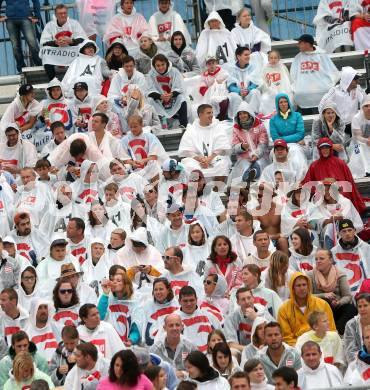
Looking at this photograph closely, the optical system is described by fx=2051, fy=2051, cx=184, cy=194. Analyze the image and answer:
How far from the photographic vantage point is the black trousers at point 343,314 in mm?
20734

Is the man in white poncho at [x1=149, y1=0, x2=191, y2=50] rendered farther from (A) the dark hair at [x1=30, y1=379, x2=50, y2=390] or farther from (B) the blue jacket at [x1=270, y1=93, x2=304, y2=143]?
(A) the dark hair at [x1=30, y1=379, x2=50, y2=390]

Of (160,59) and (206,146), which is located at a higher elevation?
(160,59)

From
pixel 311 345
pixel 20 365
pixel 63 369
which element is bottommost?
pixel 63 369

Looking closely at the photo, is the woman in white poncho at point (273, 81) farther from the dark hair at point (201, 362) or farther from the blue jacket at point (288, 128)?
the dark hair at point (201, 362)

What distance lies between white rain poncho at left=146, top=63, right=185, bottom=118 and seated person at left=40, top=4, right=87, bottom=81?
187 cm

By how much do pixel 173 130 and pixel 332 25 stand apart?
324 centimetres

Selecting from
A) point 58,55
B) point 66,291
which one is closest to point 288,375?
point 66,291

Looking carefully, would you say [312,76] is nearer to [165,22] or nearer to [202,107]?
[202,107]

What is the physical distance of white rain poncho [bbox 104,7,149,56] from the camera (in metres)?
28.2

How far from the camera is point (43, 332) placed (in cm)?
2086

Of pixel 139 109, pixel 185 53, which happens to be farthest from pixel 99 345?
pixel 185 53

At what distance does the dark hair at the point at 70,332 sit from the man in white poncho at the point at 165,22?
9.07 meters

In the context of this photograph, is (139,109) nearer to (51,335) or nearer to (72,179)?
(72,179)

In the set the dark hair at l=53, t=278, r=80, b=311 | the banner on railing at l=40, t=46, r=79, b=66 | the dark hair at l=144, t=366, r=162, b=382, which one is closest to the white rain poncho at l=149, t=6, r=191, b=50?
the banner on railing at l=40, t=46, r=79, b=66
